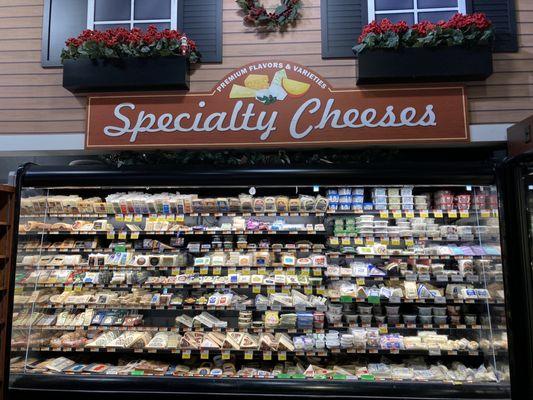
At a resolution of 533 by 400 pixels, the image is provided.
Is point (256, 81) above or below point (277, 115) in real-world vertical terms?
above

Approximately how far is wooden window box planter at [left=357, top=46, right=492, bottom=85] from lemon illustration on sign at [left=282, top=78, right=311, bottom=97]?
57 centimetres

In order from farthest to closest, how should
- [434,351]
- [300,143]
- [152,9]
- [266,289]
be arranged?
[152,9] → [300,143] → [266,289] → [434,351]

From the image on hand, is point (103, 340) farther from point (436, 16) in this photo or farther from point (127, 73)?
point (436, 16)

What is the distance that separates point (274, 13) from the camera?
400 centimetres

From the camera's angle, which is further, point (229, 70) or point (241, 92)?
point (229, 70)

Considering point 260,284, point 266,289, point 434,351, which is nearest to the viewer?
point 434,351

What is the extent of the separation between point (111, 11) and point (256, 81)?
1937mm

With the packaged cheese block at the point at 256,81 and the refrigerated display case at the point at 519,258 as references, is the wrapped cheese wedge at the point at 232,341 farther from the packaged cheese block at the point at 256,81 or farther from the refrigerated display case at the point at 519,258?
the packaged cheese block at the point at 256,81

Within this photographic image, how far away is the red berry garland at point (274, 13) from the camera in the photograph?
3.98m

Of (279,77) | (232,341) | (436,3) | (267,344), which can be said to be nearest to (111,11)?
(279,77)

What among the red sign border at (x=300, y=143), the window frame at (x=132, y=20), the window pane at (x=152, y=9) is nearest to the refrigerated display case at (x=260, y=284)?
the red sign border at (x=300, y=143)

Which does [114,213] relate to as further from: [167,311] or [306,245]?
[306,245]

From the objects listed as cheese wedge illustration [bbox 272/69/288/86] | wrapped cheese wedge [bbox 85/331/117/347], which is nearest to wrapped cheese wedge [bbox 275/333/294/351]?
wrapped cheese wedge [bbox 85/331/117/347]

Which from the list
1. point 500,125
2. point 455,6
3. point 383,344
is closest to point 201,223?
point 383,344
